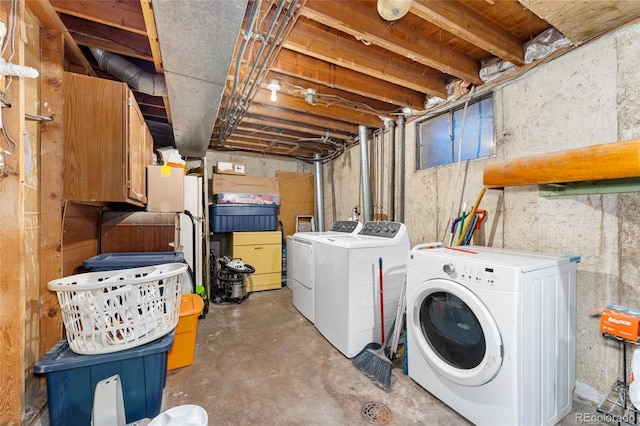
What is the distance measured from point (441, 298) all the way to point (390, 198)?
171cm

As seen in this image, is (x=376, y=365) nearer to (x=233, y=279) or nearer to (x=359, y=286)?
(x=359, y=286)

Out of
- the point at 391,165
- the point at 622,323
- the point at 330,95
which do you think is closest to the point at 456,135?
the point at 391,165

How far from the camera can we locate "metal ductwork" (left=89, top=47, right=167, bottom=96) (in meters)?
1.95

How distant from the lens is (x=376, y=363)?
196 cm

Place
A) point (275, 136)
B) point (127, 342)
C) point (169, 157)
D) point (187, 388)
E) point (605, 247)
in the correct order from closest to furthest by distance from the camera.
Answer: point (127, 342) → point (605, 247) → point (187, 388) → point (169, 157) → point (275, 136)

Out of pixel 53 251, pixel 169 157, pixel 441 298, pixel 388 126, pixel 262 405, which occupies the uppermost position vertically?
pixel 388 126

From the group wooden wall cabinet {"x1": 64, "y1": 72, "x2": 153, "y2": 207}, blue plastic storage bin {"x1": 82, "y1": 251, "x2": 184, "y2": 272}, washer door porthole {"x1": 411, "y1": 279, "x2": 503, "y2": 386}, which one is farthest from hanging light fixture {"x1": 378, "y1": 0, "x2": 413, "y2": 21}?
blue plastic storage bin {"x1": 82, "y1": 251, "x2": 184, "y2": 272}

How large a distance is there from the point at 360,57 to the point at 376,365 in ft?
7.78

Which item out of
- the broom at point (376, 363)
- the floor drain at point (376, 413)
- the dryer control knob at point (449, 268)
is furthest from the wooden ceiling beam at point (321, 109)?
the floor drain at point (376, 413)

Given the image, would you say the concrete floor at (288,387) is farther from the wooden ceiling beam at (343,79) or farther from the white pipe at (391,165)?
the wooden ceiling beam at (343,79)

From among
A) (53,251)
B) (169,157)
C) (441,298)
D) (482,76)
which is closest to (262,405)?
(441,298)

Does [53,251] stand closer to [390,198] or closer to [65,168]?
[65,168]

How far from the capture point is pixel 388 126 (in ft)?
10.6

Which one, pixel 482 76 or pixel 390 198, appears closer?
pixel 482 76
